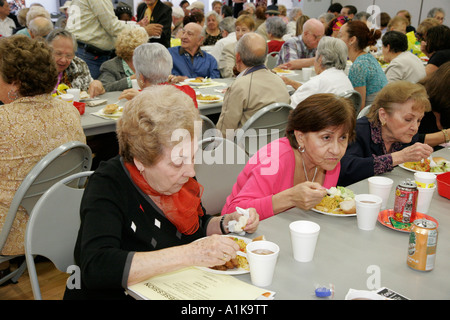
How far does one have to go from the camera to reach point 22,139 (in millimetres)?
2131

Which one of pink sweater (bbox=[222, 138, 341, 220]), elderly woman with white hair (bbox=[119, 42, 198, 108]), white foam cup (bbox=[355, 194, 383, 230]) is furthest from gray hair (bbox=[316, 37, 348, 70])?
white foam cup (bbox=[355, 194, 383, 230])

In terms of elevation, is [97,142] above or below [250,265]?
below

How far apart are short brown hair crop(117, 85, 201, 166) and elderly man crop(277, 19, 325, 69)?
14.9 ft

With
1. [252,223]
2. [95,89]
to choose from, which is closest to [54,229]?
[252,223]

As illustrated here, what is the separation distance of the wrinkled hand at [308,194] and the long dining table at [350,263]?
Result: 0.20ft

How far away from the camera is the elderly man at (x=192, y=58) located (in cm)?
503

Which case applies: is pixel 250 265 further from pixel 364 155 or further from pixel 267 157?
pixel 364 155

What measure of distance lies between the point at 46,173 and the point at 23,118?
0.30m

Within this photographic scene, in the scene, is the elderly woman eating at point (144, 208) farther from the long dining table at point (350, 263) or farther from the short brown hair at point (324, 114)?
the short brown hair at point (324, 114)

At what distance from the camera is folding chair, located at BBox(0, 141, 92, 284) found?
1.90m

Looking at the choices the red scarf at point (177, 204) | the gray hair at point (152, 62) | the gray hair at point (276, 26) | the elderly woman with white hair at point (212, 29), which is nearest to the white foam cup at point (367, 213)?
the red scarf at point (177, 204)
